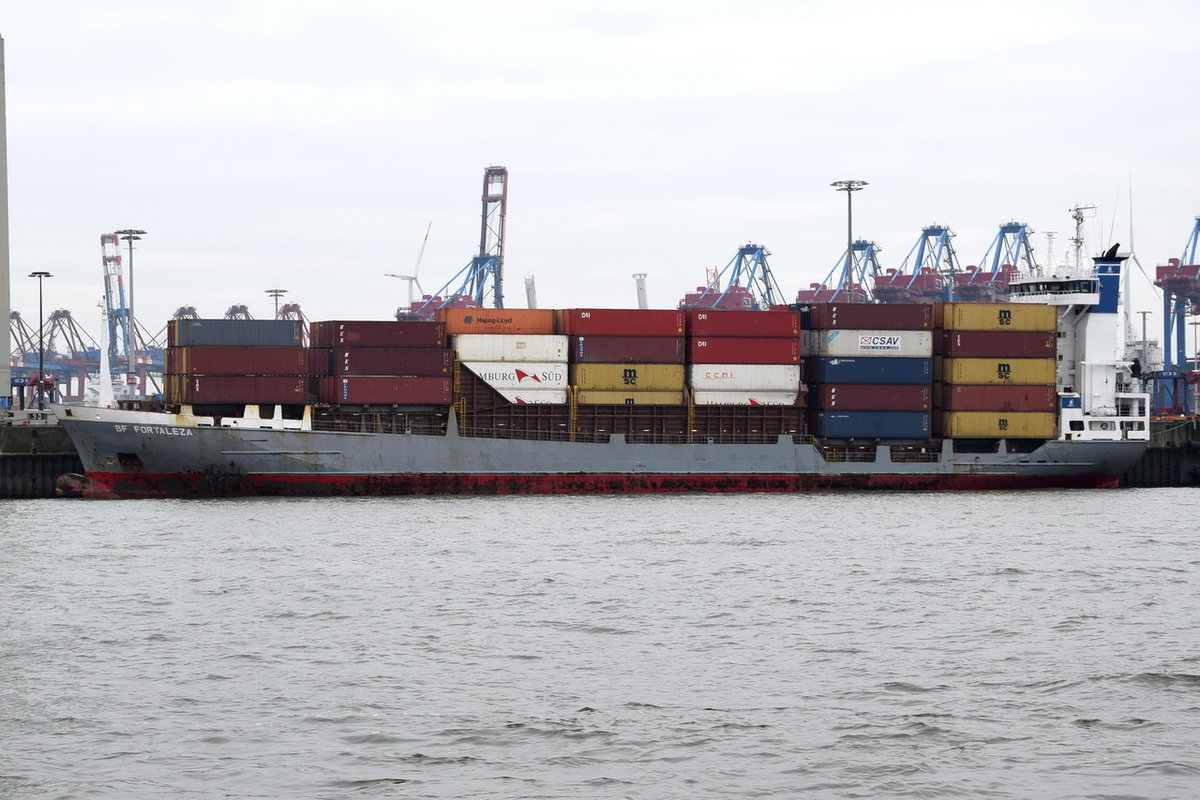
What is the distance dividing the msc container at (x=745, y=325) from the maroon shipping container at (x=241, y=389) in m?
17.3

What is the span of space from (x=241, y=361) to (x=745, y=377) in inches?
845

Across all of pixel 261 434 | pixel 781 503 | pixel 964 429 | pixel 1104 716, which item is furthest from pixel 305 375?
pixel 1104 716

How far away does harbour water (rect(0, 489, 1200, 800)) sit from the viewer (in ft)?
60.6

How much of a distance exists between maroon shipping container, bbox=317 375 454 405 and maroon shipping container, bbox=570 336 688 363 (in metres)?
6.08

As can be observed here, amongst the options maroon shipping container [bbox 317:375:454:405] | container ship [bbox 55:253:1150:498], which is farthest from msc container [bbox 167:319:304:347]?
maroon shipping container [bbox 317:375:454:405]

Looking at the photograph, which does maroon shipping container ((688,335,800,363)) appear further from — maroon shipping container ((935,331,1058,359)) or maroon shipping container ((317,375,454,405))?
maroon shipping container ((317,375,454,405))

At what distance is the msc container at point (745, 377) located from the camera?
60594 mm

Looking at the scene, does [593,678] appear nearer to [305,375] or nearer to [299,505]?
[299,505]

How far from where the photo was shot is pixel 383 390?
188 ft

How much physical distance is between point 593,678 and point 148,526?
27.0 meters

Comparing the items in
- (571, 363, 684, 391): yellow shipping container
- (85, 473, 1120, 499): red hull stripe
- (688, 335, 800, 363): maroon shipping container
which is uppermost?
(688, 335, 800, 363): maroon shipping container

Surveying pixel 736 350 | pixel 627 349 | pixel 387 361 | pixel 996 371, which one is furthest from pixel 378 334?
pixel 996 371

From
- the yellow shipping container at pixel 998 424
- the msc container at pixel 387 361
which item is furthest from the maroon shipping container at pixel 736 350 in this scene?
the msc container at pixel 387 361

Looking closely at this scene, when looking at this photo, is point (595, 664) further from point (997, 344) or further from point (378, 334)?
point (997, 344)
